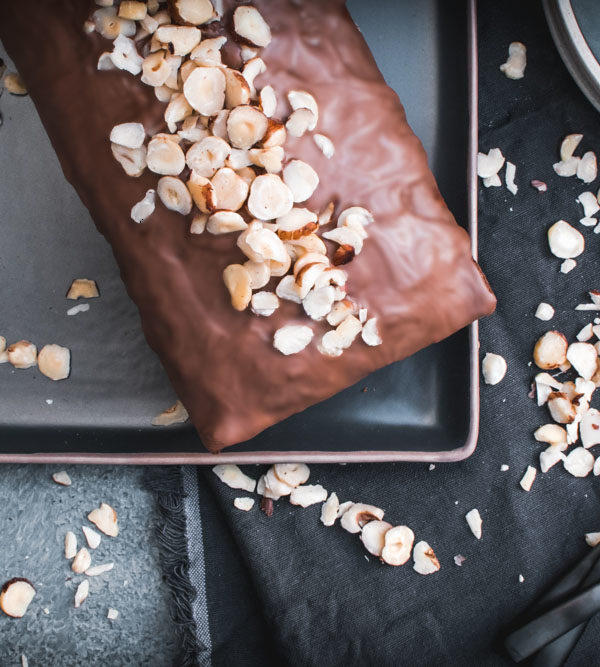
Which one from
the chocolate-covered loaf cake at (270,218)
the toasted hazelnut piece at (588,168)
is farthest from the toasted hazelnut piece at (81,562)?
the toasted hazelnut piece at (588,168)

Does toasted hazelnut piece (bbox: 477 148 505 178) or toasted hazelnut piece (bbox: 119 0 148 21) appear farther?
toasted hazelnut piece (bbox: 477 148 505 178)

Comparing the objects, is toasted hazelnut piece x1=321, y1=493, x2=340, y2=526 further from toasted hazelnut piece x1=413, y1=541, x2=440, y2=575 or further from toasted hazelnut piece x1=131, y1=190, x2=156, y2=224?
toasted hazelnut piece x1=131, y1=190, x2=156, y2=224

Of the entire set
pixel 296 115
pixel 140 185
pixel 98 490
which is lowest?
pixel 98 490

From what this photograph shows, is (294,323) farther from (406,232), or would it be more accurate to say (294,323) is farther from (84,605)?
(84,605)

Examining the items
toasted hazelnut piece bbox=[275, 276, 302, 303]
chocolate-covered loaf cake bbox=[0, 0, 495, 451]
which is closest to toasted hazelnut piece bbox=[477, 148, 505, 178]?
chocolate-covered loaf cake bbox=[0, 0, 495, 451]

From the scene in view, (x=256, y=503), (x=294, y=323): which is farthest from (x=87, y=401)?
(x=294, y=323)

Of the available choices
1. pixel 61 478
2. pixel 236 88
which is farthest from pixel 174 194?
pixel 61 478
